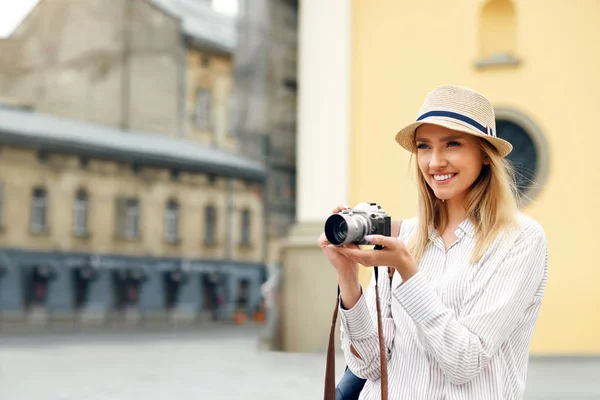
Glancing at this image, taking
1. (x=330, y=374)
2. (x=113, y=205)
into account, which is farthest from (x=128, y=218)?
(x=330, y=374)

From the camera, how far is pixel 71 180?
3656 cm

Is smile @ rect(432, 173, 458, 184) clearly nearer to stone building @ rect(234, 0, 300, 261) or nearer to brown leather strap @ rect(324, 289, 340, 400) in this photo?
brown leather strap @ rect(324, 289, 340, 400)

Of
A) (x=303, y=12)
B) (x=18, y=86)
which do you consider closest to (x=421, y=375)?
(x=303, y=12)

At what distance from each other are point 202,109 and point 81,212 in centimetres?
1042

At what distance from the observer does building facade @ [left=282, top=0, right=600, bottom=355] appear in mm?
12555

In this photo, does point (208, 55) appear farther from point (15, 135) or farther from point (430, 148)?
point (430, 148)

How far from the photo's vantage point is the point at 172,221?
1607 inches

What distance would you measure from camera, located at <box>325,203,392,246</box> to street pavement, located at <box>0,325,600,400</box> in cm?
674

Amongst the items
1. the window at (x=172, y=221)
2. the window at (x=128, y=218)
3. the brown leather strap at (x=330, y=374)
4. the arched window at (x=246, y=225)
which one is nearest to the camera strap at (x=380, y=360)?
the brown leather strap at (x=330, y=374)

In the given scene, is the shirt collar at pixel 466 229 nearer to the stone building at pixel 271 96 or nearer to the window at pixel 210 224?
the stone building at pixel 271 96

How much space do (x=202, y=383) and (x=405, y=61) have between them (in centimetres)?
614

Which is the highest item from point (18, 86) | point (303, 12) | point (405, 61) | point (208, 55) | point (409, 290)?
point (208, 55)

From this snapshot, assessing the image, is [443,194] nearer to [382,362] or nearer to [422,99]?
[382,362]

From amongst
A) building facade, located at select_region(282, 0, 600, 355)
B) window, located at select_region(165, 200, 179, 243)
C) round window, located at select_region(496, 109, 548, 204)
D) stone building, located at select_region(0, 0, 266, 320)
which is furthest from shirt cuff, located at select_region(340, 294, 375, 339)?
window, located at select_region(165, 200, 179, 243)
